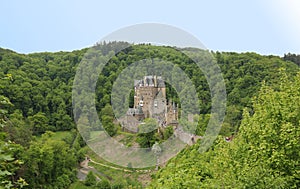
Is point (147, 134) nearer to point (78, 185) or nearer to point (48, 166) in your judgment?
point (78, 185)

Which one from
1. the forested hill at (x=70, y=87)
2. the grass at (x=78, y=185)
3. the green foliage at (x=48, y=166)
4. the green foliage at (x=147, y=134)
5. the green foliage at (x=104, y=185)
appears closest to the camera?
Answer: the green foliage at (x=48, y=166)

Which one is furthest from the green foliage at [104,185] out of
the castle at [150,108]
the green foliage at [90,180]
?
the castle at [150,108]

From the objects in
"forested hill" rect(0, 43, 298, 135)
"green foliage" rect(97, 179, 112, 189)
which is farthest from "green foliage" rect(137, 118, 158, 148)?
"forested hill" rect(0, 43, 298, 135)

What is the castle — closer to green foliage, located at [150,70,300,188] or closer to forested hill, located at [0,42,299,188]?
forested hill, located at [0,42,299,188]

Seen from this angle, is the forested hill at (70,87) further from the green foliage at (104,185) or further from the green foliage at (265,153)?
the green foliage at (265,153)

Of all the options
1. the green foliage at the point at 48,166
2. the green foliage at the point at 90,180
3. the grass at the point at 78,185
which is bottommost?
→ the grass at the point at 78,185

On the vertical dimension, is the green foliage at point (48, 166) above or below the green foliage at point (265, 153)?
below

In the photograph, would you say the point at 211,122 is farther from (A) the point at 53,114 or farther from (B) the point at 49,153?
(A) the point at 53,114

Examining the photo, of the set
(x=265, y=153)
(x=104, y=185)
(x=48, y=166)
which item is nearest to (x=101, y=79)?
(x=48, y=166)
